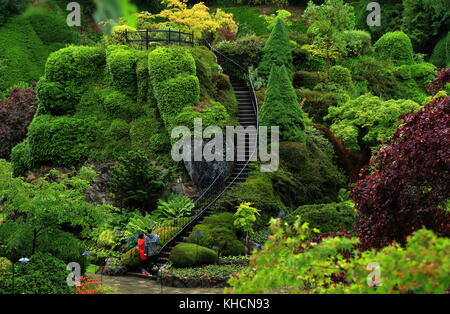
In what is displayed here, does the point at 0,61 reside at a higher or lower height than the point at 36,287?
higher

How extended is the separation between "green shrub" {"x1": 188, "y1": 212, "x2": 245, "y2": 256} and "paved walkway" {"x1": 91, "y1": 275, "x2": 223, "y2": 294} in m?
2.02

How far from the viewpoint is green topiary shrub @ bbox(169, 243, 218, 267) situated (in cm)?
1736

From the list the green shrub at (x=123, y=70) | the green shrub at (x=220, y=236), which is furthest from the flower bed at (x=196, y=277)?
the green shrub at (x=123, y=70)

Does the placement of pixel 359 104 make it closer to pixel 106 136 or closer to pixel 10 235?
pixel 106 136

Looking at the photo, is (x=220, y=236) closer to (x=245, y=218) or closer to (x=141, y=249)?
(x=245, y=218)

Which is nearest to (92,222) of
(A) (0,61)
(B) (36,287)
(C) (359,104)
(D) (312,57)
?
(B) (36,287)

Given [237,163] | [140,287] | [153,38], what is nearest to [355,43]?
[153,38]

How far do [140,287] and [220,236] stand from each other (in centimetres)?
352

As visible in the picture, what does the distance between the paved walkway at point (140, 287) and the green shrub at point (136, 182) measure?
4884mm

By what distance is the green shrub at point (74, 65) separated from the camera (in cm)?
2622

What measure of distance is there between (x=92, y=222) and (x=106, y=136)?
8.83m

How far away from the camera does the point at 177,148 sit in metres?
22.9

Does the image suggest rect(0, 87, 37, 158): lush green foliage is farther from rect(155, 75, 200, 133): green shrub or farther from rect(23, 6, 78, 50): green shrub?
rect(23, 6, 78, 50): green shrub

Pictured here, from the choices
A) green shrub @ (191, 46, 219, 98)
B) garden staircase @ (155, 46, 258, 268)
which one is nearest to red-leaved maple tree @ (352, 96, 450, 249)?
garden staircase @ (155, 46, 258, 268)
